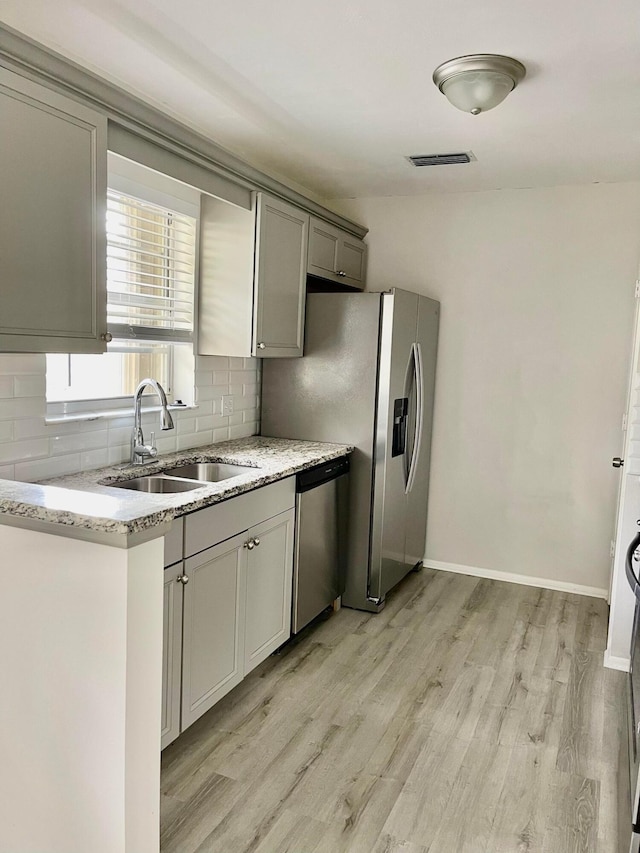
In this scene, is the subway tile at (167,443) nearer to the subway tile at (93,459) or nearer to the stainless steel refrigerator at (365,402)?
the subway tile at (93,459)

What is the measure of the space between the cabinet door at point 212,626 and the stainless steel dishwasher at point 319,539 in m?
0.52

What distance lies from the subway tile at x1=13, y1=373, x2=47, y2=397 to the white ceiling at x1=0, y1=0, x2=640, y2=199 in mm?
1163

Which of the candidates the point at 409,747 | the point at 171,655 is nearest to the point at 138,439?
the point at 171,655

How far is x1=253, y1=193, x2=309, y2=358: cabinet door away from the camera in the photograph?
3203mm

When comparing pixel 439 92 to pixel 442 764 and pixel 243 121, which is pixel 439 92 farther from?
pixel 442 764

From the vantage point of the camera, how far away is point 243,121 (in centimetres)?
305

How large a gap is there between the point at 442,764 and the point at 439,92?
2.51 m

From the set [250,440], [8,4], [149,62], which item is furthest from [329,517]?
[8,4]

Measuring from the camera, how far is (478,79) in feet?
7.84

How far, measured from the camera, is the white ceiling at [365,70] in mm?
2061

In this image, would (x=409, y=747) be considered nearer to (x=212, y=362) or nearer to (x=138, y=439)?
(x=138, y=439)

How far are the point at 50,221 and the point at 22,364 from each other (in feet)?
1.80

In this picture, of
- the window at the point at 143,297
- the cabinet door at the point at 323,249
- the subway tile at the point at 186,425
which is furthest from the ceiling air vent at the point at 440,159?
the subway tile at the point at 186,425

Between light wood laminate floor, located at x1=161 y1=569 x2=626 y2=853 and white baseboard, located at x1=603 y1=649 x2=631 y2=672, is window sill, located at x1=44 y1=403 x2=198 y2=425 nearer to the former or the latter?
light wood laminate floor, located at x1=161 y1=569 x2=626 y2=853
